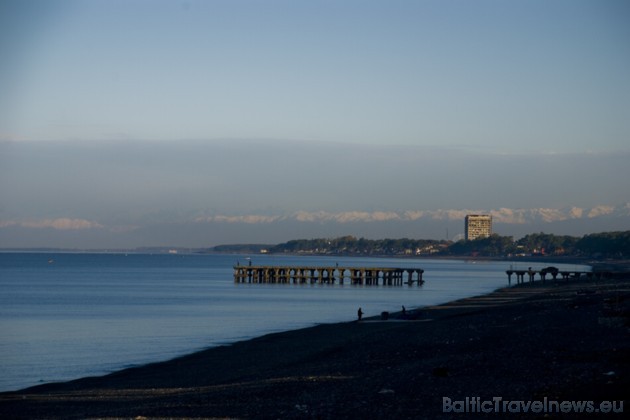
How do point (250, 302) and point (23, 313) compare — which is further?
point (250, 302)

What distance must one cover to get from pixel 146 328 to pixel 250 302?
22.1 meters

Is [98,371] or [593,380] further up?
[593,380]

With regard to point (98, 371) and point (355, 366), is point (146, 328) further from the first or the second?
point (355, 366)

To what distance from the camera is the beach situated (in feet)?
49.3

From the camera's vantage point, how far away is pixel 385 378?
1823 cm

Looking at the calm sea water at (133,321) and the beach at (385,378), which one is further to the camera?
the calm sea water at (133,321)

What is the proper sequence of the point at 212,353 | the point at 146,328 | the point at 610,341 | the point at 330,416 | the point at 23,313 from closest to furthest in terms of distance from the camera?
1. the point at 330,416
2. the point at 610,341
3. the point at 212,353
4. the point at 146,328
5. the point at 23,313

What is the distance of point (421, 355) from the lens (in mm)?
22516

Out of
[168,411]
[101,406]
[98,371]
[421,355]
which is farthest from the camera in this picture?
[98,371]

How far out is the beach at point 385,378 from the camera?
15.0m

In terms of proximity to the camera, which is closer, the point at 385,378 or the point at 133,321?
the point at 385,378

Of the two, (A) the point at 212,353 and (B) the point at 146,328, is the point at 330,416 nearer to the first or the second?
(A) the point at 212,353

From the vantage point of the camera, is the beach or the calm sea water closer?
the beach

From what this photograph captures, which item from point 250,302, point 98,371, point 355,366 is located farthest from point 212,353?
point 250,302
